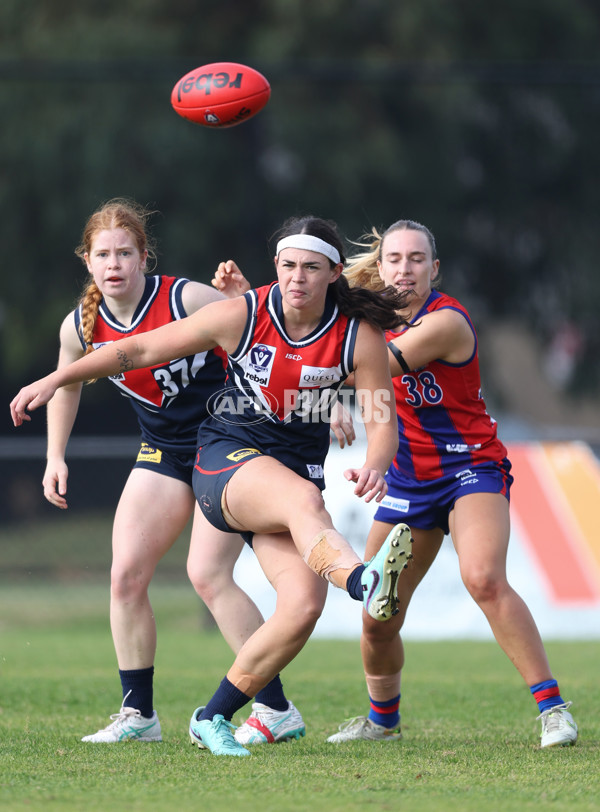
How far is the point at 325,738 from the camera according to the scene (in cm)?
480

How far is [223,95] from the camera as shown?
5.55 metres

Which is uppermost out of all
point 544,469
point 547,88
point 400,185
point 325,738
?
point 547,88

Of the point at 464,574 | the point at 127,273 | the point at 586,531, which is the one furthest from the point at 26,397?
the point at 586,531

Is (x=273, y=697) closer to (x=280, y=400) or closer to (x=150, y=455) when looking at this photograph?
(x=150, y=455)

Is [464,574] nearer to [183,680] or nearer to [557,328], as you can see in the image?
[183,680]

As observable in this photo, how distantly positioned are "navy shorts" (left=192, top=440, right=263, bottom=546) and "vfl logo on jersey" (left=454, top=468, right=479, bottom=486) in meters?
0.92

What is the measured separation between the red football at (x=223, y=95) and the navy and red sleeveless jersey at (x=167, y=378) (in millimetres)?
1142

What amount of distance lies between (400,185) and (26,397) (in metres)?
13.5

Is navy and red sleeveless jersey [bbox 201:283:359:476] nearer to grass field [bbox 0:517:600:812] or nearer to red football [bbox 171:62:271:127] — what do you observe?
grass field [bbox 0:517:600:812]

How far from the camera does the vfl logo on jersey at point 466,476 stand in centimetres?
467

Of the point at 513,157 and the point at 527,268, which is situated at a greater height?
the point at 513,157

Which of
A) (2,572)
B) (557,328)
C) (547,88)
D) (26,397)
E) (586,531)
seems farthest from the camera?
(557,328)

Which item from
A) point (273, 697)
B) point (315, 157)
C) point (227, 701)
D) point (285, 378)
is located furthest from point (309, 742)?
point (315, 157)

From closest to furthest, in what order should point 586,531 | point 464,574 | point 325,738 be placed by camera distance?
point 464,574
point 325,738
point 586,531
